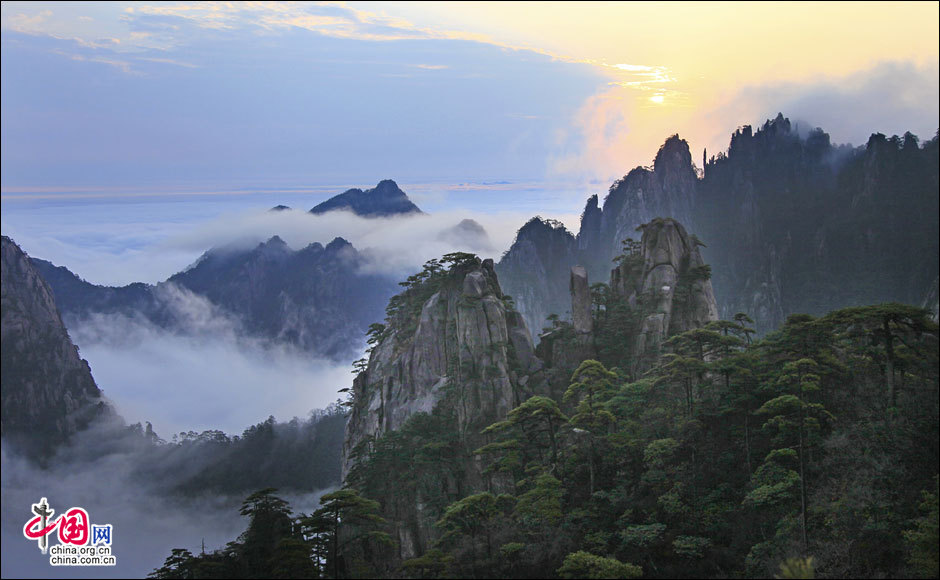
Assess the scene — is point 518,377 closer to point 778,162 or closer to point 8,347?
point 8,347

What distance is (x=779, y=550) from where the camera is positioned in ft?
95.8

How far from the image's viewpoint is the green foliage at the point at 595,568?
28.4 meters

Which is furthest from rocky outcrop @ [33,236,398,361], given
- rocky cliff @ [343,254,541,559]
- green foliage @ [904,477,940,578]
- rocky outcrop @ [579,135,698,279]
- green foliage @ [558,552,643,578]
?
green foliage @ [904,477,940,578]

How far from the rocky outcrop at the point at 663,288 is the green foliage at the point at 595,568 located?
91.0 feet

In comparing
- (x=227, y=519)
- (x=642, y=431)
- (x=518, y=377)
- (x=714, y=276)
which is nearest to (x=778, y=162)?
(x=714, y=276)

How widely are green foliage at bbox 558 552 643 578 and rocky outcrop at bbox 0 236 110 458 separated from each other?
28982mm

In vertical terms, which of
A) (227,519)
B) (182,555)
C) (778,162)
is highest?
(778,162)

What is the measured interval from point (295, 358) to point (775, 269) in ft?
435

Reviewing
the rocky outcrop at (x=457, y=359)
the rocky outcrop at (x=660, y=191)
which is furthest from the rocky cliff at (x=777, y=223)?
the rocky outcrop at (x=457, y=359)

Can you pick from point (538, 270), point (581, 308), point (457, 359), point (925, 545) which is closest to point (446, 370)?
point (457, 359)

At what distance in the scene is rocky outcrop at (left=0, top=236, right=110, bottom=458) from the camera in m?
39.6

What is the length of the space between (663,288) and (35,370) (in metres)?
54.0

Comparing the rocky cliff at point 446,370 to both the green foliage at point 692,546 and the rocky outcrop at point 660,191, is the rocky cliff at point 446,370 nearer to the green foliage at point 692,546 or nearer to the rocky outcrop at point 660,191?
the green foliage at point 692,546

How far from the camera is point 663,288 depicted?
58.7 meters
